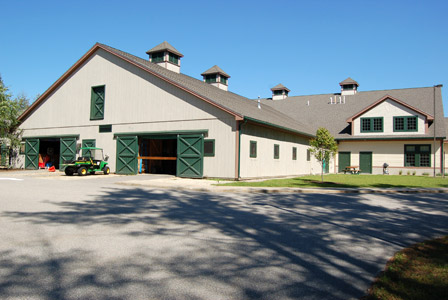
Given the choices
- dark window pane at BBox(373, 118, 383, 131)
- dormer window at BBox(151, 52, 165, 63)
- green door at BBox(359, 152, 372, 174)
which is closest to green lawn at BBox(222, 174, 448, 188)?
green door at BBox(359, 152, 372, 174)

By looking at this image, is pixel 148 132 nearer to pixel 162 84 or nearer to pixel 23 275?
pixel 162 84

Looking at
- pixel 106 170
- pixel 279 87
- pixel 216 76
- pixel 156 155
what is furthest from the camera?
pixel 279 87

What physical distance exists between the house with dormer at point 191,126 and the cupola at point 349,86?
2.45 metres

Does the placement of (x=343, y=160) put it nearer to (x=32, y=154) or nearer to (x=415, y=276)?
(x=32, y=154)

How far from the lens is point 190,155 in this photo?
67.2 ft

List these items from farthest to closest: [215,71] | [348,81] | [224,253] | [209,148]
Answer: [348,81] → [215,71] → [209,148] → [224,253]

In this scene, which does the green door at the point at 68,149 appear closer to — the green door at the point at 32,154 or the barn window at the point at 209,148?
the green door at the point at 32,154

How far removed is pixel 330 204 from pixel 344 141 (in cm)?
2570

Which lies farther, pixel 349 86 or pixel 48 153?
pixel 349 86

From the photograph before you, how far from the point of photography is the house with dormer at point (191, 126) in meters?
20.1

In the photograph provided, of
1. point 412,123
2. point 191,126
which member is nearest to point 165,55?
point 191,126

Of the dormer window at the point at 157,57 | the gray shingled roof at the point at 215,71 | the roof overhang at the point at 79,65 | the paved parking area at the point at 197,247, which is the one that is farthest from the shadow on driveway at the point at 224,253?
the gray shingled roof at the point at 215,71

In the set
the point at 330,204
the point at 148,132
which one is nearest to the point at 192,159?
the point at 148,132

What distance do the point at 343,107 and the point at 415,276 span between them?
122 feet
